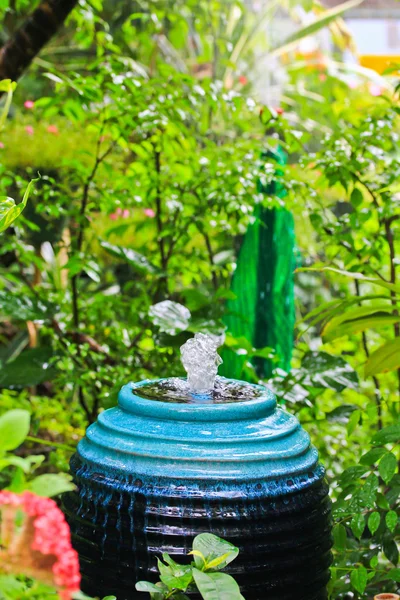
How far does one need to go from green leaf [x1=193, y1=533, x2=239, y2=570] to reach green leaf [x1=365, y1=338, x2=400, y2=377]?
103cm

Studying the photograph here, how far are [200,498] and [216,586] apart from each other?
21 centimetres

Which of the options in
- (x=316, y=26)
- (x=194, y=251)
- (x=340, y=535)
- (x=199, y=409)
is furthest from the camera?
(x=316, y=26)

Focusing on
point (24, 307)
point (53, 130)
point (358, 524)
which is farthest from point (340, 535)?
point (53, 130)

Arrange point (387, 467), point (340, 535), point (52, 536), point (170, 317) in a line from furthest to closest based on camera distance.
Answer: point (170, 317) < point (340, 535) < point (387, 467) < point (52, 536)

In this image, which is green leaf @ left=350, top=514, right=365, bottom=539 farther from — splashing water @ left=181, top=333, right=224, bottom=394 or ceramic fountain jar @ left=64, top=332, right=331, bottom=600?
→ splashing water @ left=181, top=333, right=224, bottom=394

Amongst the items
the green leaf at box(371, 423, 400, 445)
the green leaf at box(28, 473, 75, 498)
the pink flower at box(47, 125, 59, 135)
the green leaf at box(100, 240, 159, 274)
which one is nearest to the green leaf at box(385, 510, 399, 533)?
the green leaf at box(371, 423, 400, 445)

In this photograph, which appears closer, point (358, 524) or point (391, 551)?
point (358, 524)

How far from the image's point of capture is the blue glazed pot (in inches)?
44.2

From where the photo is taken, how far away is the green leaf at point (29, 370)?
239 cm

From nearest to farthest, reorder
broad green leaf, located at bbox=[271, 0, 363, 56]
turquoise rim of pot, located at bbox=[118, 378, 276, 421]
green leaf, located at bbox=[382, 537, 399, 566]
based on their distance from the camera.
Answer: turquoise rim of pot, located at bbox=[118, 378, 276, 421]
green leaf, located at bbox=[382, 537, 399, 566]
broad green leaf, located at bbox=[271, 0, 363, 56]

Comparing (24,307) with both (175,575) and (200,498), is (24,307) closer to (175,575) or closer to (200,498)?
(200,498)

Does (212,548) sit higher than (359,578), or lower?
higher

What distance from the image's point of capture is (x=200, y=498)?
112 centimetres

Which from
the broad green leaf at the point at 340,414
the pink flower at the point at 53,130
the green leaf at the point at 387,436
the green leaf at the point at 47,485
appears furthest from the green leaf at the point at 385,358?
the pink flower at the point at 53,130
